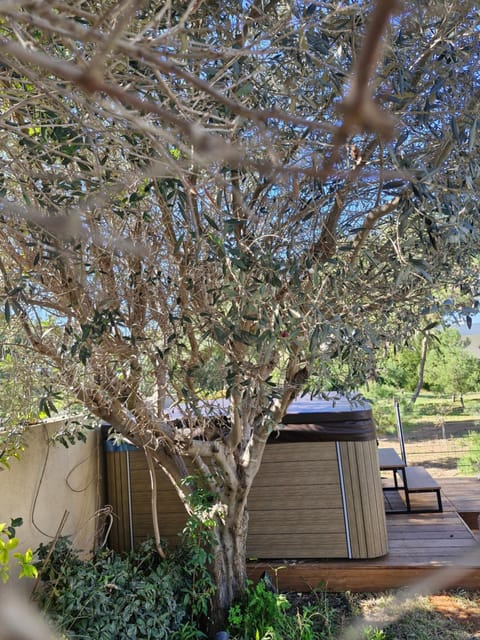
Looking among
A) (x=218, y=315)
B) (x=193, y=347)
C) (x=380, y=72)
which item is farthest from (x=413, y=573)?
(x=380, y=72)

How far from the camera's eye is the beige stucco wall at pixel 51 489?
12.3 feet

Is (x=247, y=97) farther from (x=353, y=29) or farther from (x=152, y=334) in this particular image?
(x=152, y=334)

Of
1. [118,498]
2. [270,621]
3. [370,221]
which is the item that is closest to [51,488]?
[118,498]

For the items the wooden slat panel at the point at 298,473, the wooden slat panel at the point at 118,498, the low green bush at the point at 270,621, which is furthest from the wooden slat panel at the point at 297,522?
the wooden slat panel at the point at 118,498

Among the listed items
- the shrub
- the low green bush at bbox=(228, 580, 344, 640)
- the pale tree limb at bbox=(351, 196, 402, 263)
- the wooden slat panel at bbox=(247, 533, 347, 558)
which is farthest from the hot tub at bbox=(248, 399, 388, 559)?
the shrub

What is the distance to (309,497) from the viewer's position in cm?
474

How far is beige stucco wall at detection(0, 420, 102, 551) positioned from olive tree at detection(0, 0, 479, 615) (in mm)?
970

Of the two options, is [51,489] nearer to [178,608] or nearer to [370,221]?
[178,608]

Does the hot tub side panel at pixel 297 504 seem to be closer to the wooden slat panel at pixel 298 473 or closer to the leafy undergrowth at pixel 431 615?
the wooden slat panel at pixel 298 473

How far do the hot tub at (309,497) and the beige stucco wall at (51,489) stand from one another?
33 centimetres

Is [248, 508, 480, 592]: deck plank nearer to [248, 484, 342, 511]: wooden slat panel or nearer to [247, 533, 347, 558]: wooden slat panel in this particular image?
[247, 533, 347, 558]: wooden slat panel

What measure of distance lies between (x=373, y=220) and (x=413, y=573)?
313cm

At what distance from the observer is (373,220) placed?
2.65 metres

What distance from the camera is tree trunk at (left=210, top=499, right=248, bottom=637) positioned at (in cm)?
369
